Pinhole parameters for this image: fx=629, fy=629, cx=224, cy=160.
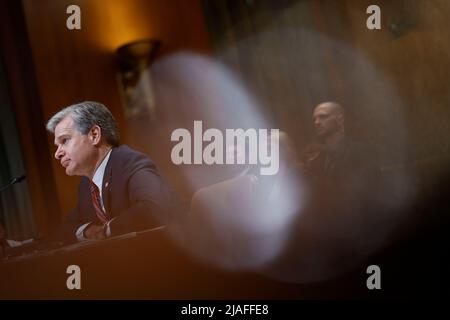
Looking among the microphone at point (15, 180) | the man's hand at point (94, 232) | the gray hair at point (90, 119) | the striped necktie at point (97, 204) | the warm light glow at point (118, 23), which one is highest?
the warm light glow at point (118, 23)

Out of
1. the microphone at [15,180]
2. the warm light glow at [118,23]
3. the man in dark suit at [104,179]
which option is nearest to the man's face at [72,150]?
the man in dark suit at [104,179]

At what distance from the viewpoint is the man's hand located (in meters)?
2.06

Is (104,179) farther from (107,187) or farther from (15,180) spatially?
(15,180)

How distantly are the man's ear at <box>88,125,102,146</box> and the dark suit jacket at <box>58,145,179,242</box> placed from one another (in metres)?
0.07

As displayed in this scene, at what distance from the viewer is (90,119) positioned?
214cm

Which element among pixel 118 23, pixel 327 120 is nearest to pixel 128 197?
pixel 118 23

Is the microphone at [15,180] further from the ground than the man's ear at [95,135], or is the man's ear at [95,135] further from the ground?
the man's ear at [95,135]

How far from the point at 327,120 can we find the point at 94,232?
88cm

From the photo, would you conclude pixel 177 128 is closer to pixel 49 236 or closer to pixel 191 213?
pixel 191 213

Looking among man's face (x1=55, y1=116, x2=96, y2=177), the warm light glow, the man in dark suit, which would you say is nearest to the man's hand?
the man in dark suit

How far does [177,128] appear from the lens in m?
2.15

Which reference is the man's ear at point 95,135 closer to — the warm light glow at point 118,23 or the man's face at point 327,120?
the warm light glow at point 118,23

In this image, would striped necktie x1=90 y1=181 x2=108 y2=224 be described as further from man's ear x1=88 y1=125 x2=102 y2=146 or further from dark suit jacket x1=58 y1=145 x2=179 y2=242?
man's ear x1=88 y1=125 x2=102 y2=146

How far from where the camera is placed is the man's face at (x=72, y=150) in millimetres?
2125
